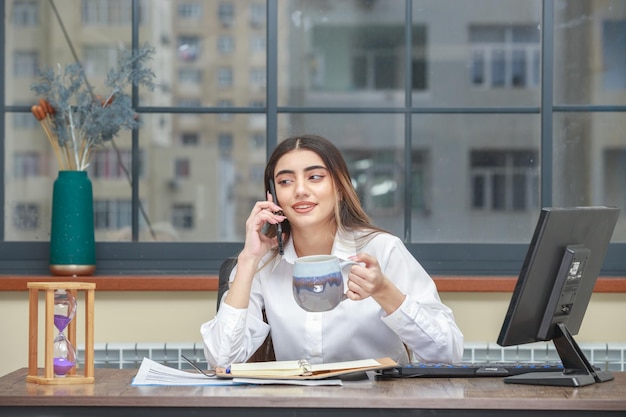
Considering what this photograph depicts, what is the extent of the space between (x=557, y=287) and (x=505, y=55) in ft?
9.61

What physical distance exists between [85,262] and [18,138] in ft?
1.97

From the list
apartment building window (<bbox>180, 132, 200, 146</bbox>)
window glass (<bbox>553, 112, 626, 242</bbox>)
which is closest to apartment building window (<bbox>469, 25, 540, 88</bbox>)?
window glass (<bbox>553, 112, 626, 242</bbox>)

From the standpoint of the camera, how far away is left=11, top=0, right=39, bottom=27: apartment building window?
12.1 feet

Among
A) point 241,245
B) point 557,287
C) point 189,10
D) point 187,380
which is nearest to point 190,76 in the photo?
point 189,10

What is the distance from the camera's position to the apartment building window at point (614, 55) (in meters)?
3.78

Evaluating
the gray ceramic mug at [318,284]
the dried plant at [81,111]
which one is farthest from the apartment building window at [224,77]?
the gray ceramic mug at [318,284]

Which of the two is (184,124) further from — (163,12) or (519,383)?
(519,383)

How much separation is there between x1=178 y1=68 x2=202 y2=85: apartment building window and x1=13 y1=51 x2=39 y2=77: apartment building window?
0.62 meters

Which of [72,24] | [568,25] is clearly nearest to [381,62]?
[568,25]

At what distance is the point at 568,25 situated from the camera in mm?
3789

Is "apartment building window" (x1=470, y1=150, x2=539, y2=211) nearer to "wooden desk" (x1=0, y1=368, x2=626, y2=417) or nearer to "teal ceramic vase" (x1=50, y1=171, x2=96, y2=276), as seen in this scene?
"teal ceramic vase" (x1=50, y1=171, x2=96, y2=276)

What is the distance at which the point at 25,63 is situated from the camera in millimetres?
3654

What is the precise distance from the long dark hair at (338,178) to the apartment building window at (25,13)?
5.36ft

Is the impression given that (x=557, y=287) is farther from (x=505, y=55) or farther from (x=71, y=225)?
(x=505, y=55)
